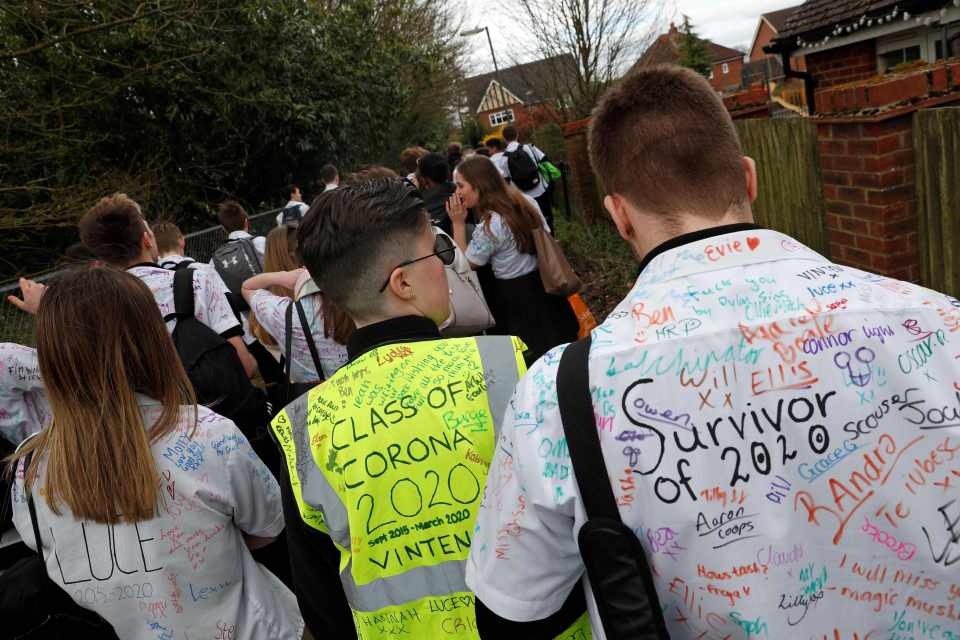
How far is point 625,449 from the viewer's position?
1204mm

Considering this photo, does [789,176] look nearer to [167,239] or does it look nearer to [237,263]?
[237,263]

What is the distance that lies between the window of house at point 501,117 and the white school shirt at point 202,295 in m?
55.1

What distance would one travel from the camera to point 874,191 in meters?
3.97

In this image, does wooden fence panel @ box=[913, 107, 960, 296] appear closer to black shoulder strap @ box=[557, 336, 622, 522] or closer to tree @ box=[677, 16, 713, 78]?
black shoulder strap @ box=[557, 336, 622, 522]

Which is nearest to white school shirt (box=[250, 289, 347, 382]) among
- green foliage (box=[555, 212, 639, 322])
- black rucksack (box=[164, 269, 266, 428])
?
black rucksack (box=[164, 269, 266, 428])

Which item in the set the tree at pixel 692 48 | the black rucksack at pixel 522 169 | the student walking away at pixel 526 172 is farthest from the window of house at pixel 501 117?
the black rucksack at pixel 522 169

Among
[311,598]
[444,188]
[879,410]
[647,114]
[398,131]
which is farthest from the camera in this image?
[398,131]

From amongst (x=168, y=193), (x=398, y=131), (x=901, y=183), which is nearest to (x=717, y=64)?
(x=398, y=131)

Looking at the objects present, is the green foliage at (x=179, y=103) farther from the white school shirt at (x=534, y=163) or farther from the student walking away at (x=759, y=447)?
the student walking away at (x=759, y=447)

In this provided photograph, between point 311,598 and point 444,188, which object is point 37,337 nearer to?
point 311,598

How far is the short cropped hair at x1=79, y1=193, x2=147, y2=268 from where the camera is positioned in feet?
12.0

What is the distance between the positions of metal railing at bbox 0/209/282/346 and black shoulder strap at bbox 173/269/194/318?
1.17 m

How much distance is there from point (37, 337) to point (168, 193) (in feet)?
33.2

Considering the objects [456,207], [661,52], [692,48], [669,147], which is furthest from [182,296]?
[692,48]
